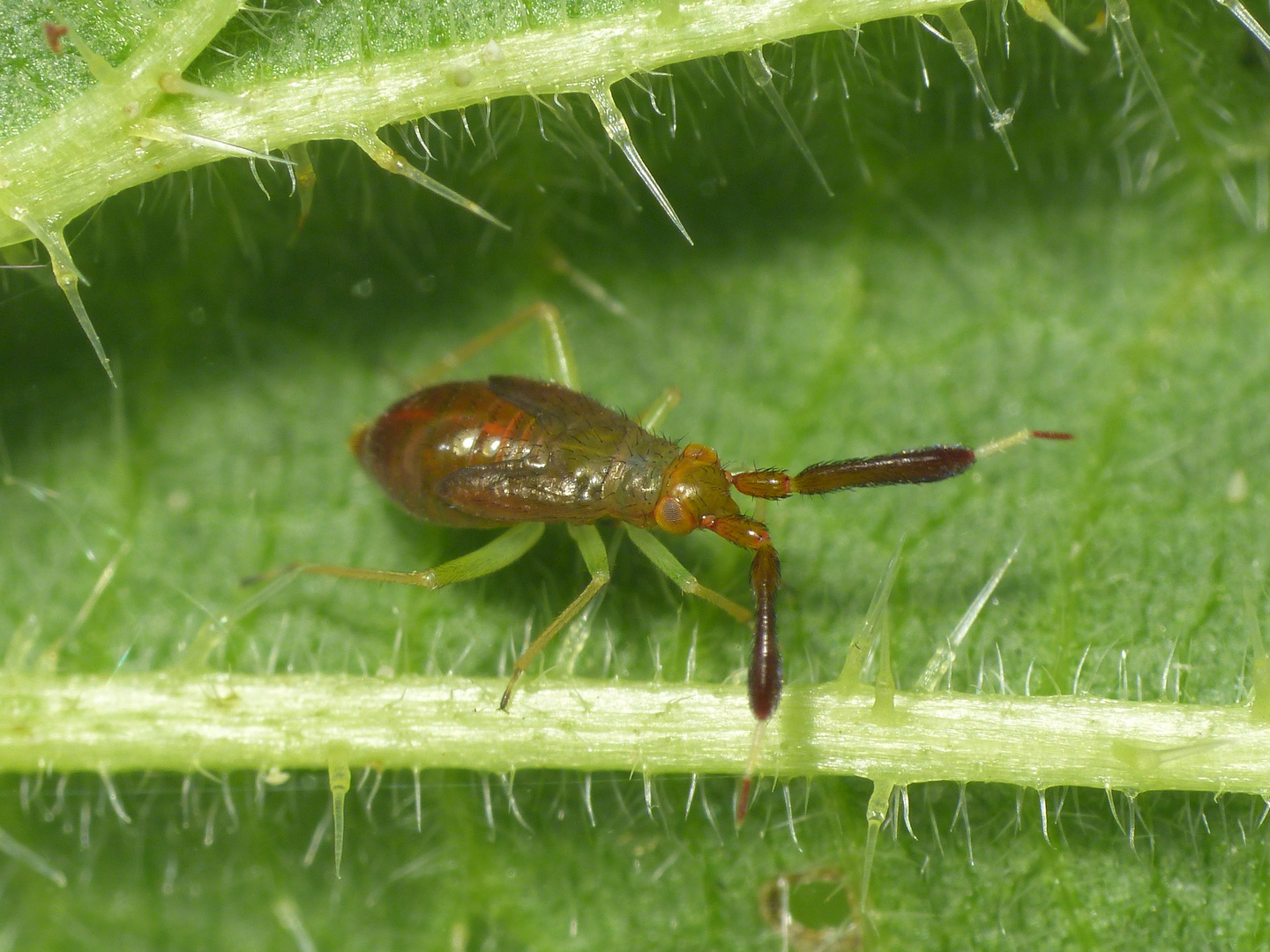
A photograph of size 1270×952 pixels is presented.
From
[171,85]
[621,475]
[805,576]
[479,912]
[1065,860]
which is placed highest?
[171,85]

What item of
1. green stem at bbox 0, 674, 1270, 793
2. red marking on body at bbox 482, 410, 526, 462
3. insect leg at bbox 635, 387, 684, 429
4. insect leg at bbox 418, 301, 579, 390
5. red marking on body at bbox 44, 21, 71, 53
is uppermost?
red marking on body at bbox 44, 21, 71, 53

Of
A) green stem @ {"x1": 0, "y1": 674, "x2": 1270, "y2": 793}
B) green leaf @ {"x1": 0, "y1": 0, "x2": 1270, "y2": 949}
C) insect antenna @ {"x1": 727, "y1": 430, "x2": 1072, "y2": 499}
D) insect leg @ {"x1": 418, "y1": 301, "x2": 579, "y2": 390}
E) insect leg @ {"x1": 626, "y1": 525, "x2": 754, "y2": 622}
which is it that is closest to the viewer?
insect antenna @ {"x1": 727, "y1": 430, "x2": 1072, "y2": 499}

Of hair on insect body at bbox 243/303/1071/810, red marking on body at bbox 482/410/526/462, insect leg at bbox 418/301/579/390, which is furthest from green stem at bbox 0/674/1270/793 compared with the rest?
insect leg at bbox 418/301/579/390

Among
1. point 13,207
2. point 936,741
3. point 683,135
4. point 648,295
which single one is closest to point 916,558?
point 936,741

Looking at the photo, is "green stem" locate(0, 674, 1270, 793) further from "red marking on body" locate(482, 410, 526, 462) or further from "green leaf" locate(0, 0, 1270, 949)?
"red marking on body" locate(482, 410, 526, 462)

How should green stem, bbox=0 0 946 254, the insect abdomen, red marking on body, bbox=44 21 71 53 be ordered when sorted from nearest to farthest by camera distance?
red marking on body, bbox=44 21 71 53 → green stem, bbox=0 0 946 254 → the insect abdomen

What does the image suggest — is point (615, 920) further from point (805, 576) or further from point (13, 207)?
point (13, 207)
